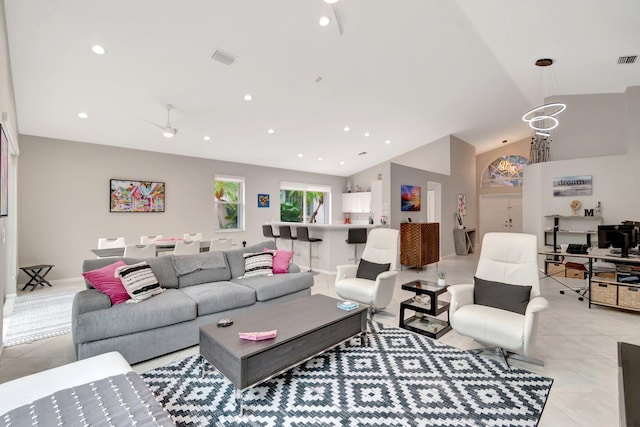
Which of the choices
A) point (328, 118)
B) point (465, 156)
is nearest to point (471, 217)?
point (465, 156)

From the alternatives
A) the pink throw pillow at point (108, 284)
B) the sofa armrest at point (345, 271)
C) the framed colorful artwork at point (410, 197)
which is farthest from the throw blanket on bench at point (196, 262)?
the framed colorful artwork at point (410, 197)

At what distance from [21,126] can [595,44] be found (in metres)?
9.05

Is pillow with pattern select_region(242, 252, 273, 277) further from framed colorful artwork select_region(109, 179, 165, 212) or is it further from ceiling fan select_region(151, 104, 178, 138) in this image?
framed colorful artwork select_region(109, 179, 165, 212)

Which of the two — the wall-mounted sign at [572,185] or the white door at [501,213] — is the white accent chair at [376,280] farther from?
the white door at [501,213]

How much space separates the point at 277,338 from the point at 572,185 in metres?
7.21

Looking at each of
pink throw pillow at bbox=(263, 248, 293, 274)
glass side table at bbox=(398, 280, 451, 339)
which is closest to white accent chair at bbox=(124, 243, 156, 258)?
pink throw pillow at bbox=(263, 248, 293, 274)

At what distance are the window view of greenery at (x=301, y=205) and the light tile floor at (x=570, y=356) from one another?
561 cm

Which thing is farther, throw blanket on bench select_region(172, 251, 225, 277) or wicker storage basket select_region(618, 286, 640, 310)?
wicker storage basket select_region(618, 286, 640, 310)

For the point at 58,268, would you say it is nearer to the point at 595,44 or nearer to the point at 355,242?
the point at 355,242

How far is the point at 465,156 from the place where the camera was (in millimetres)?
9500

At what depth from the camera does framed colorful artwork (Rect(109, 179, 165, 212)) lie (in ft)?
19.7

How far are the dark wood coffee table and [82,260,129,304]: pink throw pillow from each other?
102 cm

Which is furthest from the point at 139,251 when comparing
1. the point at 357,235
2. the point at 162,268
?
the point at 357,235

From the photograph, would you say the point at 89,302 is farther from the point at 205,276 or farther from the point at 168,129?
the point at 168,129
